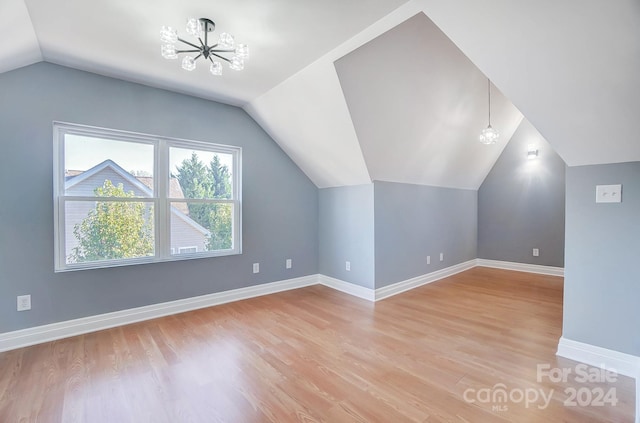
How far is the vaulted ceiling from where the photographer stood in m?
1.51

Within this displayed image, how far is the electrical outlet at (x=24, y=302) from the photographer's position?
93.9 inches

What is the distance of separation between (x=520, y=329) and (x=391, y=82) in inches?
107

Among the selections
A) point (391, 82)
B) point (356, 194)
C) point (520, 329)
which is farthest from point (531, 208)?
point (391, 82)

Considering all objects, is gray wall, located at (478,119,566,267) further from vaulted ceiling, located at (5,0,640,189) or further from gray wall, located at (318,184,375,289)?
gray wall, located at (318,184,375,289)

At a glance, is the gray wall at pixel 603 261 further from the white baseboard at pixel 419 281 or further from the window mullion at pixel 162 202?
the window mullion at pixel 162 202

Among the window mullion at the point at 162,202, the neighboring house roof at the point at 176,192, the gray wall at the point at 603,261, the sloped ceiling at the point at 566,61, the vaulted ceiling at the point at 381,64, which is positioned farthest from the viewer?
the neighboring house roof at the point at 176,192

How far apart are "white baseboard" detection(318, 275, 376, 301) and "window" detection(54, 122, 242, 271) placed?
4.82ft

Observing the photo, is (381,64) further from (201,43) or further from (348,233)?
(348,233)

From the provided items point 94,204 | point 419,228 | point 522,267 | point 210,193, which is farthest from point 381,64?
point 522,267

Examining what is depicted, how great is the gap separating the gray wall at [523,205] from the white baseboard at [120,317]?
14.0 ft

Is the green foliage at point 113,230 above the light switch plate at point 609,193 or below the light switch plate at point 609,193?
below

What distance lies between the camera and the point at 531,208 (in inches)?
195

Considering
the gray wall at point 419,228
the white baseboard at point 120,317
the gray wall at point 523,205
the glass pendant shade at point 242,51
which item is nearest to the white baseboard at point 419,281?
the gray wall at point 419,228

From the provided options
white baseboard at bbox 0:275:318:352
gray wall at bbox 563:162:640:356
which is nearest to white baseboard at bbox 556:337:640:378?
gray wall at bbox 563:162:640:356
